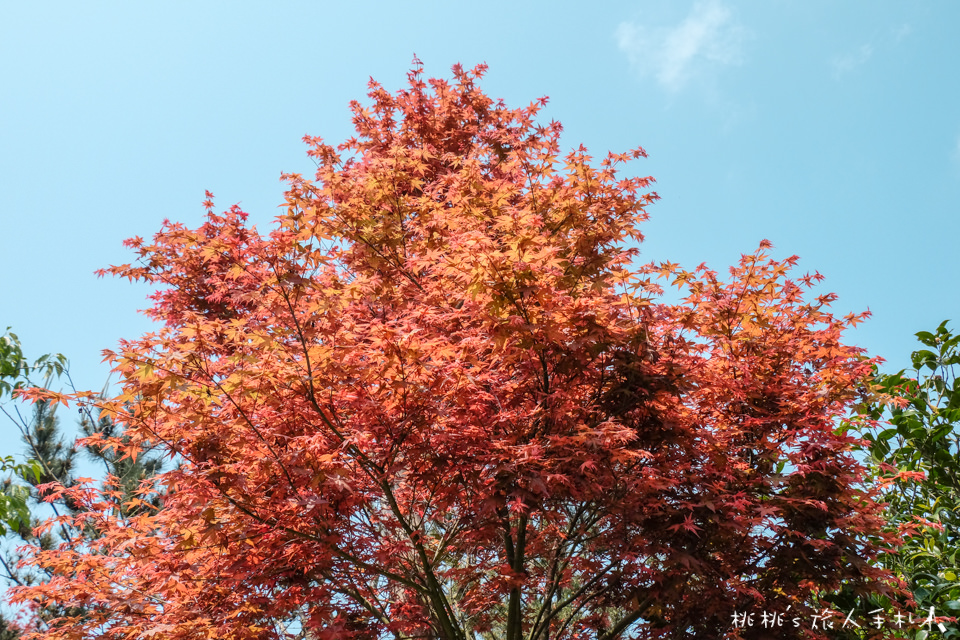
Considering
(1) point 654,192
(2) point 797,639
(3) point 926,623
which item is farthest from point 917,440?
(1) point 654,192

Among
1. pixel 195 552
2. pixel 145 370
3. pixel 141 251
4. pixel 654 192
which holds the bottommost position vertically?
pixel 195 552

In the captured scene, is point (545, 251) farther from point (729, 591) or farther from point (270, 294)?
point (729, 591)

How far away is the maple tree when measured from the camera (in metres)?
4.23

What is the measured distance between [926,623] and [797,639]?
123cm

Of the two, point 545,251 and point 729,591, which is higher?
point 545,251

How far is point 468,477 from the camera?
14.8ft

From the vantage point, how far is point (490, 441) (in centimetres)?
440

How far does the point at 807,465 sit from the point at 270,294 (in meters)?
3.98

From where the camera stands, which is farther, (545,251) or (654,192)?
(654,192)

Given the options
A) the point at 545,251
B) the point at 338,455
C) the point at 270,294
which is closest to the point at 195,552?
the point at 338,455

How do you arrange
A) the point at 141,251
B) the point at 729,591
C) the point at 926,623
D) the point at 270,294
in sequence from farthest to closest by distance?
the point at 141,251 → the point at 926,623 → the point at 729,591 → the point at 270,294

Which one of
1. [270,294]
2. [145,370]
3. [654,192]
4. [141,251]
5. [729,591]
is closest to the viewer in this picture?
[145,370]

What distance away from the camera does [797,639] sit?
15.2 feet

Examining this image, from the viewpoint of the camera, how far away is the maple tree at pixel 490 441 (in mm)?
4234
